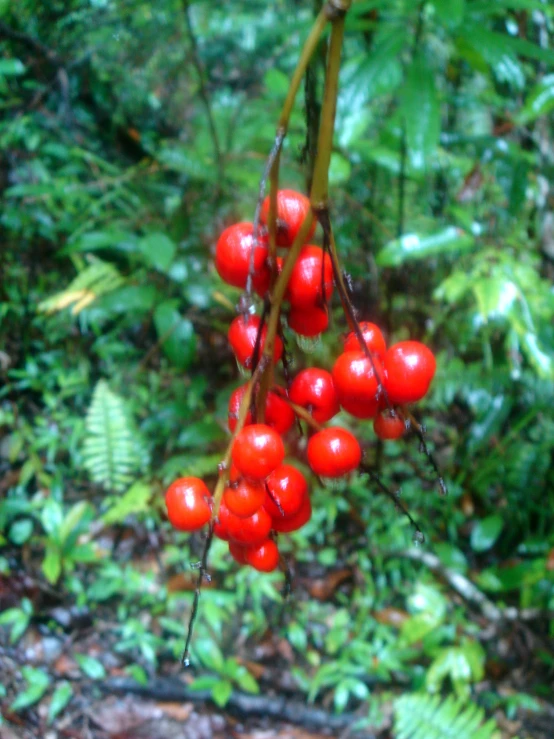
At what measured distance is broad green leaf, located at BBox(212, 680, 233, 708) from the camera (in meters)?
2.09

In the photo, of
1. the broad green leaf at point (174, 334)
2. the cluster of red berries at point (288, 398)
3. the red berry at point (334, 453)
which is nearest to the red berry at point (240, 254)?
the cluster of red berries at point (288, 398)

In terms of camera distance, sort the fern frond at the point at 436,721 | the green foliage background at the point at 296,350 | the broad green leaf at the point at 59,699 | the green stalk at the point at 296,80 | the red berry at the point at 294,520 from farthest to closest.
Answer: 1. the green foliage background at the point at 296,350
2. the broad green leaf at the point at 59,699
3. the fern frond at the point at 436,721
4. the red berry at the point at 294,520
5. the green stalk at the point at 296,80

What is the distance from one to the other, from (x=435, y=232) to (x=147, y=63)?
92.3 inches

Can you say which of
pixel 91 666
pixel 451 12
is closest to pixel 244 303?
pixel 451 12

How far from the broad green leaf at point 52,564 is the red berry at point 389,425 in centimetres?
190

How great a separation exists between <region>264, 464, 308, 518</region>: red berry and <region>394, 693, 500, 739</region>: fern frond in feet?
5.23

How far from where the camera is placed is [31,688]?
6.71 ft

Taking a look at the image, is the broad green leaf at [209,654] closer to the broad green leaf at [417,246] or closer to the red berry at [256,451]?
the broad green leaf at [417,246]

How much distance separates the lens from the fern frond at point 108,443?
2.57m

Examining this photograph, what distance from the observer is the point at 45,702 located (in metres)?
2.05

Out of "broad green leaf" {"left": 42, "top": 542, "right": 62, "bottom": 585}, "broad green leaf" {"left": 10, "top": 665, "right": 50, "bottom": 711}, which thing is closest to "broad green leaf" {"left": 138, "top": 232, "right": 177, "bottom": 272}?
"broad green leaf" {"left": 42, "top": 542, "right": 62, "bottom": 585}

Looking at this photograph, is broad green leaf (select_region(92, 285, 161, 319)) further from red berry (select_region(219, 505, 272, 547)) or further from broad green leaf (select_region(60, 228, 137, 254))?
red berry (select_region(219, 505, 272, 547))

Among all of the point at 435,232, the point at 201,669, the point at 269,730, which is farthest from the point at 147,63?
the point at 269,730

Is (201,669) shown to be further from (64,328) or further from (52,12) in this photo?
(52,12)
